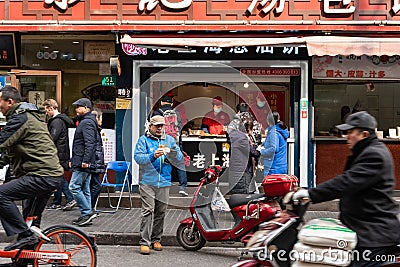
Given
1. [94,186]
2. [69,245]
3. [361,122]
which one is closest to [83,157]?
[94,186]

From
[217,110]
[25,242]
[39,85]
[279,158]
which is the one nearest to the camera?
[25,242]

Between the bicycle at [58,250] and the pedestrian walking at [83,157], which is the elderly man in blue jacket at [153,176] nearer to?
the pedestrian walking at [83,157]

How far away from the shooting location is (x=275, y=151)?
9.80 metres

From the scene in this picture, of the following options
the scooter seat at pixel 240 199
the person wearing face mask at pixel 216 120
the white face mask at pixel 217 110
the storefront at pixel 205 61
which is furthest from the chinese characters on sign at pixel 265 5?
the scooter seat at pixel 240 199

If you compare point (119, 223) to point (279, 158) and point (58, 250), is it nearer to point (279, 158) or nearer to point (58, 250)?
point (279, 158)

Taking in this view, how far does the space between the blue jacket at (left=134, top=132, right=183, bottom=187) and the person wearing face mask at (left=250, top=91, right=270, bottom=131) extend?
13.4ft

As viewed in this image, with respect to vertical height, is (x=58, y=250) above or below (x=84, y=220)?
above

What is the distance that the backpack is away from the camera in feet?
36.2

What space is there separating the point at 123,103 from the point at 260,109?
2.74 metres

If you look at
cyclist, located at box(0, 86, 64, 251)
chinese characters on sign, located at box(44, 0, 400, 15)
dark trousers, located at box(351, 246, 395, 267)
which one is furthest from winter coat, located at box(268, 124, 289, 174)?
dark trousers, located at box(351, 246, 395, 267)

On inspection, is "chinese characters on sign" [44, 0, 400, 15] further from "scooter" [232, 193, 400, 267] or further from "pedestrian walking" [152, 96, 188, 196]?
"scooter" [232, 193, 400, 267]

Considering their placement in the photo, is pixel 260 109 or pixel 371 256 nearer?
pixel 371 256

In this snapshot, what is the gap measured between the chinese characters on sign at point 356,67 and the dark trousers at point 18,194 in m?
6.73

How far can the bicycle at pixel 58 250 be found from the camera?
6035 mm
